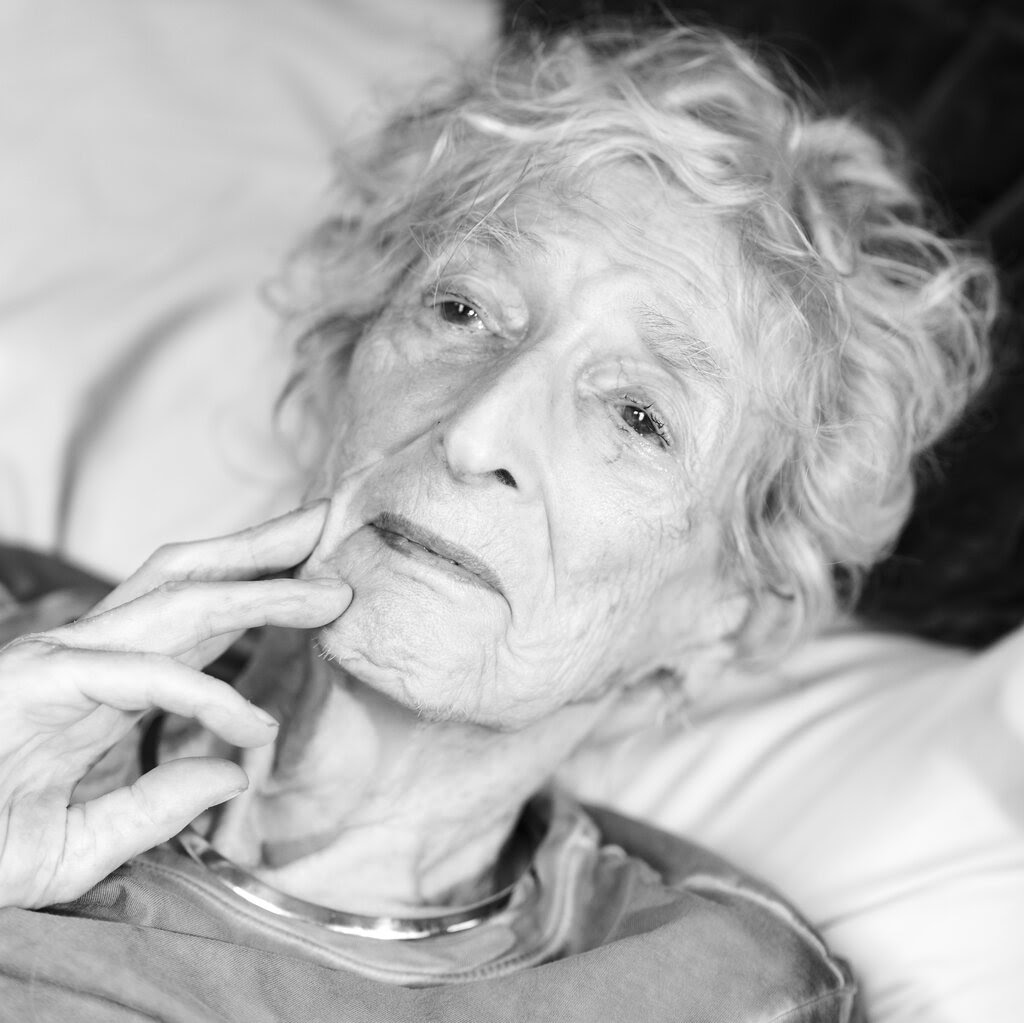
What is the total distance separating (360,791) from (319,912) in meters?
0.13

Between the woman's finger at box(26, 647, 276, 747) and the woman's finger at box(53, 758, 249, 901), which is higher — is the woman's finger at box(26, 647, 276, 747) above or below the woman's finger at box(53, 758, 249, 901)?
above

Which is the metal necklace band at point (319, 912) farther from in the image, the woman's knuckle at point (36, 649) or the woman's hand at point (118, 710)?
the woman's knuckle at point (36, 649)

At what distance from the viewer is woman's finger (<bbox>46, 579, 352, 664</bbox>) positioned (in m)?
1.11

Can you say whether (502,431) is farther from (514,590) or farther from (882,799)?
(882,799)

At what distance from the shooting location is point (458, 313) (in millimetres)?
1338

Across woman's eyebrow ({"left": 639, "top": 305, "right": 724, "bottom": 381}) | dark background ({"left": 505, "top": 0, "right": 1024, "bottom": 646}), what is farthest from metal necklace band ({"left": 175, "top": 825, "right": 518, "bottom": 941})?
dark background ({"left": 505, "top": 0, "right": 1024, "bottom": 646})

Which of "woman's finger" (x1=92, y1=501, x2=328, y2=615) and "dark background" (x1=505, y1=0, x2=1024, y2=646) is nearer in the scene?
"woman's finger" (x1=92, y1=501, x2=328, y2=615)

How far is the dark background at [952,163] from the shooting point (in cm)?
172

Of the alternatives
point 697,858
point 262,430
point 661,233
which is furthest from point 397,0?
point 697,858

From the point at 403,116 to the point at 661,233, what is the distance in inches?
21.9

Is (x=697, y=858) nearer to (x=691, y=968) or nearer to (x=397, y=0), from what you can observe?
(x=691, y=968)

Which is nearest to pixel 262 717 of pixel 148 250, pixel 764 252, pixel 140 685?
pixel 140 685

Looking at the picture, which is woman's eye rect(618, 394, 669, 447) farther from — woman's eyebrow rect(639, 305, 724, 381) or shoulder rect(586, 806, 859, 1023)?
shoulder rect(586, 806, 859, 1023)

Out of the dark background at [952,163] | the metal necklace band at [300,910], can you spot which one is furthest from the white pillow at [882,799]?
the metal necklace band at [300,910]
